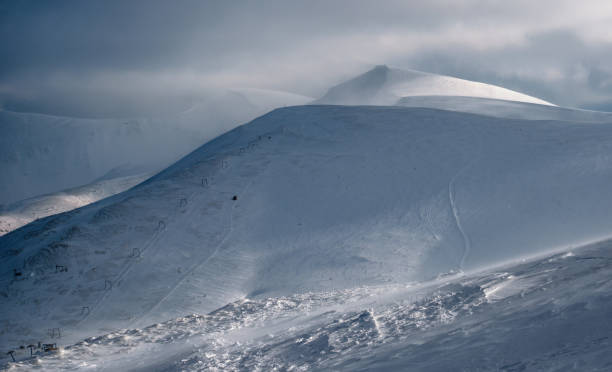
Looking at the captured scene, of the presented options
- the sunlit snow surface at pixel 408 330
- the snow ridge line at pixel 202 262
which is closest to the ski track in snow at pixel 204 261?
the snow ridge line at pixel 202 262

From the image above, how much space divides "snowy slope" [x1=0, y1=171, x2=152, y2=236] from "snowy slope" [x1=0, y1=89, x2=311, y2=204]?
14.1m

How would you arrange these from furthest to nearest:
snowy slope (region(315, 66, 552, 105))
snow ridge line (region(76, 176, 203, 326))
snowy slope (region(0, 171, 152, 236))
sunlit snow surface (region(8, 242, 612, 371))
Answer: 1. snowy slope (region(315, 66, 552, 105))
2. snowy slope (region(0, 171, 152, 236))
3. snow ridge line (region(76, 176, 203, 326))
4. sunlit snow surface (region(8, 242, 612, 371))

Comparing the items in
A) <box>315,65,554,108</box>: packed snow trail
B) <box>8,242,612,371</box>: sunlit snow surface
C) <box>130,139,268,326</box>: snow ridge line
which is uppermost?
<box>315,65,554,108</box>: packed snow trail

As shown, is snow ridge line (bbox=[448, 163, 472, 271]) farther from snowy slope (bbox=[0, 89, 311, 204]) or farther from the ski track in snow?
snowy slope (bbox=[0, 89, 311, 204])

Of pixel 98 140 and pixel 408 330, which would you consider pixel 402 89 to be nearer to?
pixel 408 330

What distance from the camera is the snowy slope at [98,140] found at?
61812 mm

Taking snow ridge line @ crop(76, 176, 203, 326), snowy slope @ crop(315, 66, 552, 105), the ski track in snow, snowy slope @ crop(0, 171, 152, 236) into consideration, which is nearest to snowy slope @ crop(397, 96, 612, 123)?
snowy slope @ crop(315, 66, 552, 105)

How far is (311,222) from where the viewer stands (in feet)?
51.1

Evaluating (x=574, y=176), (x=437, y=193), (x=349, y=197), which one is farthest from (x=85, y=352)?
(x=574, y=176)

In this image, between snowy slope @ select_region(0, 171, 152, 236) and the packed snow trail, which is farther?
the packed snow trail

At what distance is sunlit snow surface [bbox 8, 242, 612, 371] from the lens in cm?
614

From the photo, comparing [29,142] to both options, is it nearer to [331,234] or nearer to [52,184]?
[52,184]

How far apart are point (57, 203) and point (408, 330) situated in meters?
37.0

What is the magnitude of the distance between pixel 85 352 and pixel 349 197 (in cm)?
888
